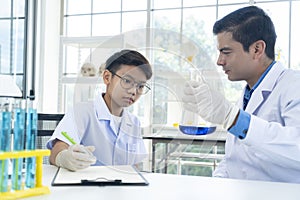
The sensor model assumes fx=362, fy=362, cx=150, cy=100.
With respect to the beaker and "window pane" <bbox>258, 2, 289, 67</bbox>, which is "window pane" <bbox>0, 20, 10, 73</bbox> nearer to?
"window pane" <bbox>258, 2, 289, 67</bbox>

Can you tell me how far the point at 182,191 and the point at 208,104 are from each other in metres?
0.32

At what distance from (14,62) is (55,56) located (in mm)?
554

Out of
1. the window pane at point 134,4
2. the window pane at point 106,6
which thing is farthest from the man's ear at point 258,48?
the window pane at point 106,6

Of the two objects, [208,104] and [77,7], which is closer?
[208,104]

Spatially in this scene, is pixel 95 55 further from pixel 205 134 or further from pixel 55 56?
pixel 55 56

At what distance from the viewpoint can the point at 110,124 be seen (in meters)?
1.41

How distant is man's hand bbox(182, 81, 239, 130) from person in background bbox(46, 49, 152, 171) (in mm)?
136

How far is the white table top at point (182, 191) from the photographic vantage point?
0.90 metres

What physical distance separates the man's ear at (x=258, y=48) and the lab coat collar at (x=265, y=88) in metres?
0.08

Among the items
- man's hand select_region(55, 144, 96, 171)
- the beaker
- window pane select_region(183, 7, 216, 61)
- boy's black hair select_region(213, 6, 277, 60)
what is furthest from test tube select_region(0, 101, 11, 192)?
window pane select_region(183, 7, 216, 61)

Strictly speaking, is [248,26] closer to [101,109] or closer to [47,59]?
[101,109]

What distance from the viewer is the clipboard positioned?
102 cm

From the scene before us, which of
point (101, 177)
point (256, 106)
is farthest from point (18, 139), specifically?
point (256, 106)

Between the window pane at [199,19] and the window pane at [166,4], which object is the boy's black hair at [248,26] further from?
the window pane at [166,4]
